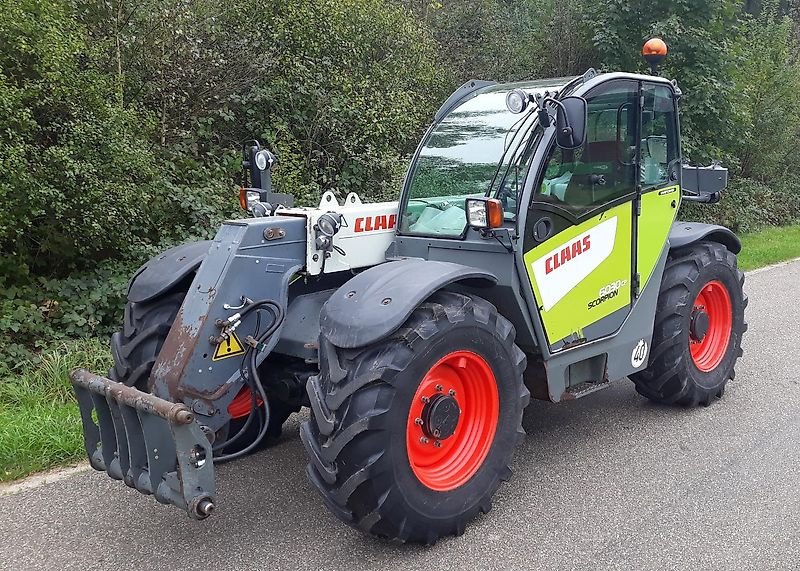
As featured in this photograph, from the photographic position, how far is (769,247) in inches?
518

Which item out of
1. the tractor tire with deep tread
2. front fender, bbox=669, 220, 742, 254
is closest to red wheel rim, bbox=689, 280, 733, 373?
front fender, bbox=669, 220, 742, 254

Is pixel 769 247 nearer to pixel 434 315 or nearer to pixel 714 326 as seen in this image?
pixel 714 326

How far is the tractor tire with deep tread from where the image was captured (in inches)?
152

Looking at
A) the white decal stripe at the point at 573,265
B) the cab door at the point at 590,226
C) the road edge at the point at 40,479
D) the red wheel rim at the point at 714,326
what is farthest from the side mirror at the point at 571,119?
the road edge at the point at 40,479

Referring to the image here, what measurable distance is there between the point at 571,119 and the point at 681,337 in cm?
191

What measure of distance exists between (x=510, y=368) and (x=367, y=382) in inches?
34.3

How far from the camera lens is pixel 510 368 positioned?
11.8 ft

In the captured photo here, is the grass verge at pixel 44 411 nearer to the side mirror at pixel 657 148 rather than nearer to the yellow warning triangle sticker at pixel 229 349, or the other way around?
the yellow warning triangle sticker at pixel 229 349

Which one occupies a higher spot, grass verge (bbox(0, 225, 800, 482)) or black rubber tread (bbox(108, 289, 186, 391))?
black rubber tread (bbox(108, 289, 186, 391))

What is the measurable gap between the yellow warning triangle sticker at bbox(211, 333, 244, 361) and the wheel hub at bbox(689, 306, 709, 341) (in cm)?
317

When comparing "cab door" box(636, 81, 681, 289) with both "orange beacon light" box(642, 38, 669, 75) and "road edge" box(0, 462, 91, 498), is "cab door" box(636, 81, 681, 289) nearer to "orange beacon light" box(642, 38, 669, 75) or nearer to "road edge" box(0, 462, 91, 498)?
"orange beacon light" box(642, 38, 669, 75)

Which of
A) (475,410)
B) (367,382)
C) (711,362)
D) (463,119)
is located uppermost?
(463,119)

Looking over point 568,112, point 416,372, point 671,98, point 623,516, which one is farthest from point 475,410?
point 671,98

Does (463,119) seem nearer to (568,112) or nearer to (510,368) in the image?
(568,112)
